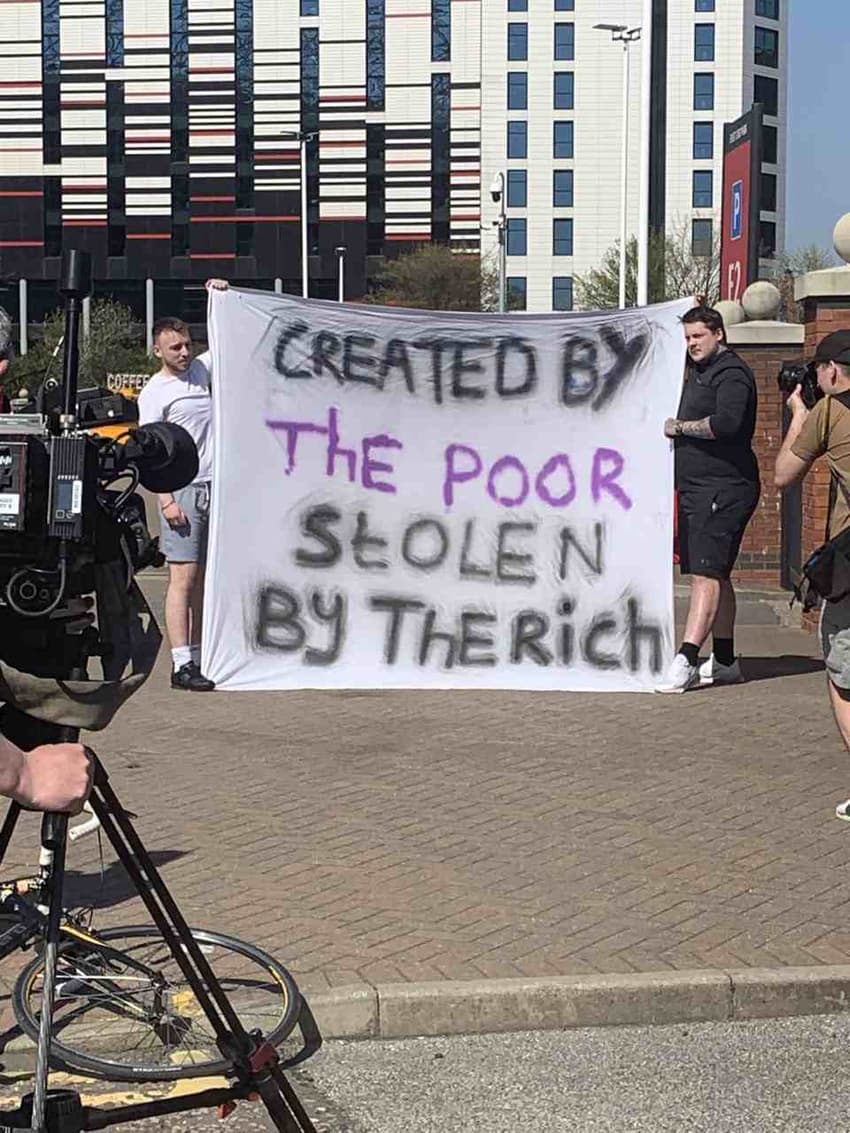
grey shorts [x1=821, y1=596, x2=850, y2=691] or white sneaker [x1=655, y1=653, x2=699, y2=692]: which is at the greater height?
grey shorts [x1=821, y1=596, x2=850, y2=691]

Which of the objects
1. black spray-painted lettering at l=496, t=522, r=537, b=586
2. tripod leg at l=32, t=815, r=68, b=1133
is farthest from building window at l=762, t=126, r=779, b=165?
tripod leg at l=32, t=815, r=68, b=1133

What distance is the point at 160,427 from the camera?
11.4 feet

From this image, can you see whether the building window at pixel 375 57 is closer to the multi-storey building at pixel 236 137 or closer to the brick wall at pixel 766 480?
the multi-storey building at pixel 236 137

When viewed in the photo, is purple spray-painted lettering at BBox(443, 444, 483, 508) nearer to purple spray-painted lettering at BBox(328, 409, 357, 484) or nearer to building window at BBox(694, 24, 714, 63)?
purple spray-painted lettering at BBox(328, 409, 357, 484)

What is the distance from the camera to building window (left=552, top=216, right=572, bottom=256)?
99.9 meters

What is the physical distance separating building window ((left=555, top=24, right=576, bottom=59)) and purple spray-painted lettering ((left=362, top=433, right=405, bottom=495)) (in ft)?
309

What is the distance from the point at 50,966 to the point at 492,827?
3434 mm

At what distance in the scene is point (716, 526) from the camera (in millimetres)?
9320

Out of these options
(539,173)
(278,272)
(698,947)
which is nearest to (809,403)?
(698,947)

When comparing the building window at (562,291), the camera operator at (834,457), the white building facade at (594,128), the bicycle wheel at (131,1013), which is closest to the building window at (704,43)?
the white building facade at (594,128)

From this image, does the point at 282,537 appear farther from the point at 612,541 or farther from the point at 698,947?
the point at 698,947

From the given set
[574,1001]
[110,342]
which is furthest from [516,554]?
[110,342]

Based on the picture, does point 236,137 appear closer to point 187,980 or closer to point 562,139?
point 562,139

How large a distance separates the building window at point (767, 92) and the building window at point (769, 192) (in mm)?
3634
